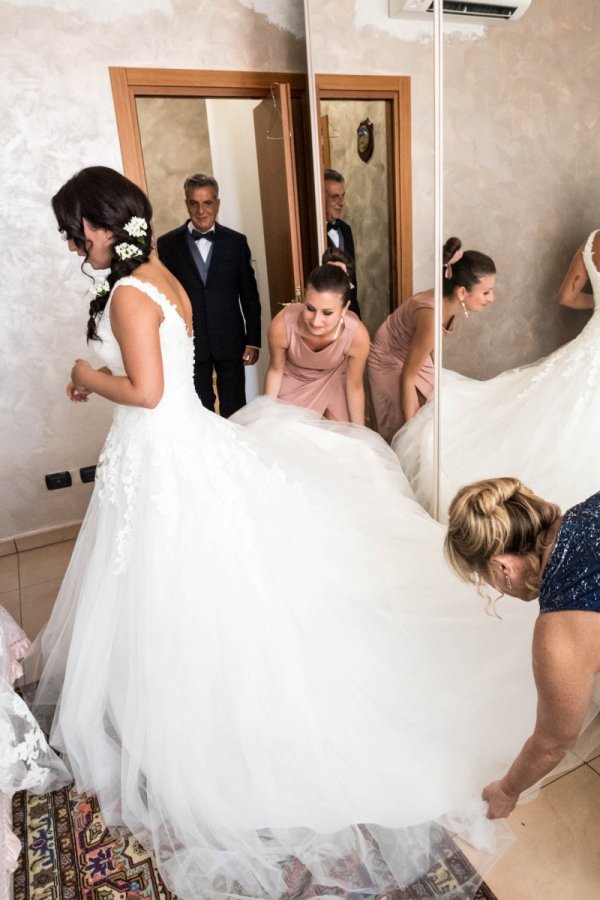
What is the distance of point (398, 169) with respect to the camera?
2.23m

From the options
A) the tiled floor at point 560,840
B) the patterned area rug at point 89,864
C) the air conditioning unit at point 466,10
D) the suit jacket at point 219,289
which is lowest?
the patterned area rug at point 89,864

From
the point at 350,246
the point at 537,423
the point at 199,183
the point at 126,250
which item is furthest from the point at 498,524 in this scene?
the point at 199,183

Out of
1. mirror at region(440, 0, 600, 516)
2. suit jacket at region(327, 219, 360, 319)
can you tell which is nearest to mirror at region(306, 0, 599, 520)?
mirror at region(440, 0, 600, 516)

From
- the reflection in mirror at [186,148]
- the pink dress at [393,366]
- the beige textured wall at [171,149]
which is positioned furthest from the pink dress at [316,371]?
the beige textured wall at [171,149]

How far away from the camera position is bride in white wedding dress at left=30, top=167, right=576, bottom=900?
1471 millimetres

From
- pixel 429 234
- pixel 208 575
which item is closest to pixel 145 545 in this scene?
pixel 208 575

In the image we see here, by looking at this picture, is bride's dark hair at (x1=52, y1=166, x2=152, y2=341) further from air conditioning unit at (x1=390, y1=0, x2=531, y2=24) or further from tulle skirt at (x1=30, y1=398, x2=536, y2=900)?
air conditioning unit at (x1=390, y1=0, x2=531, y2=24)

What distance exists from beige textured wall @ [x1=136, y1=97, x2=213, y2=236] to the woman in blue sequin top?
4.93 meters

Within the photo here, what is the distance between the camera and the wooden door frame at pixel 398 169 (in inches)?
84.1

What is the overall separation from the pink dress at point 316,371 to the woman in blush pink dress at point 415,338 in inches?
5.0

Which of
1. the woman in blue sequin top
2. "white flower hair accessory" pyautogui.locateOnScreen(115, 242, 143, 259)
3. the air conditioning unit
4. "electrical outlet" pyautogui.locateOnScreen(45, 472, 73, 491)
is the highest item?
the air conditioning unit

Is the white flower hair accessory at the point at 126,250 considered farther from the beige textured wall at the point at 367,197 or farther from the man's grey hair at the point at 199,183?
the man's grey hair at the point at 199,183

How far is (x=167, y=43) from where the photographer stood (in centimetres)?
293

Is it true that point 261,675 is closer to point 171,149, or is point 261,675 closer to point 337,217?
point 337,217
